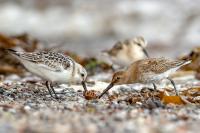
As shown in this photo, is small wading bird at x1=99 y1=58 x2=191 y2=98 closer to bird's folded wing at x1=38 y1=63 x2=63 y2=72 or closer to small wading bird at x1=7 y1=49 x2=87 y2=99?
small wading bird at x1=7 y1=49 x2=87 y2=99

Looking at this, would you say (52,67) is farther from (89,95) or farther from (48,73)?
(89,95)

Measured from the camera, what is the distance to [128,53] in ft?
43.9

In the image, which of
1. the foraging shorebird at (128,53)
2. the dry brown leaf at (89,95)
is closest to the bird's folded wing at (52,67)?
the dry brown leaf at (89,95)

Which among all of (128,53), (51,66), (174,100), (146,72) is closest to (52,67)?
(51,66)

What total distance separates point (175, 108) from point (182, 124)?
3.78 feet

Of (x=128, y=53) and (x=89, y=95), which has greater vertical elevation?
(x=128, y=53)

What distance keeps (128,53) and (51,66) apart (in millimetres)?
4874

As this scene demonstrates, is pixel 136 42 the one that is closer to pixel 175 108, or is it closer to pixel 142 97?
pixel 142 97

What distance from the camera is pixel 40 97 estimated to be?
866 centimetres

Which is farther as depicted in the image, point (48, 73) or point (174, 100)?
point (48, 73)

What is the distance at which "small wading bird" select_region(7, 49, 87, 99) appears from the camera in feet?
28.1

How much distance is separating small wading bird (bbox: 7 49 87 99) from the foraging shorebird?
13.9 feet

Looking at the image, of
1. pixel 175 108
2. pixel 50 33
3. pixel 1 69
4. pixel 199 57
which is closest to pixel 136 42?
pixel 199 57

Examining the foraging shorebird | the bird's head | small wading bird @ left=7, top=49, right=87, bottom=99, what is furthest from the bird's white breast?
the foraging shorebird
